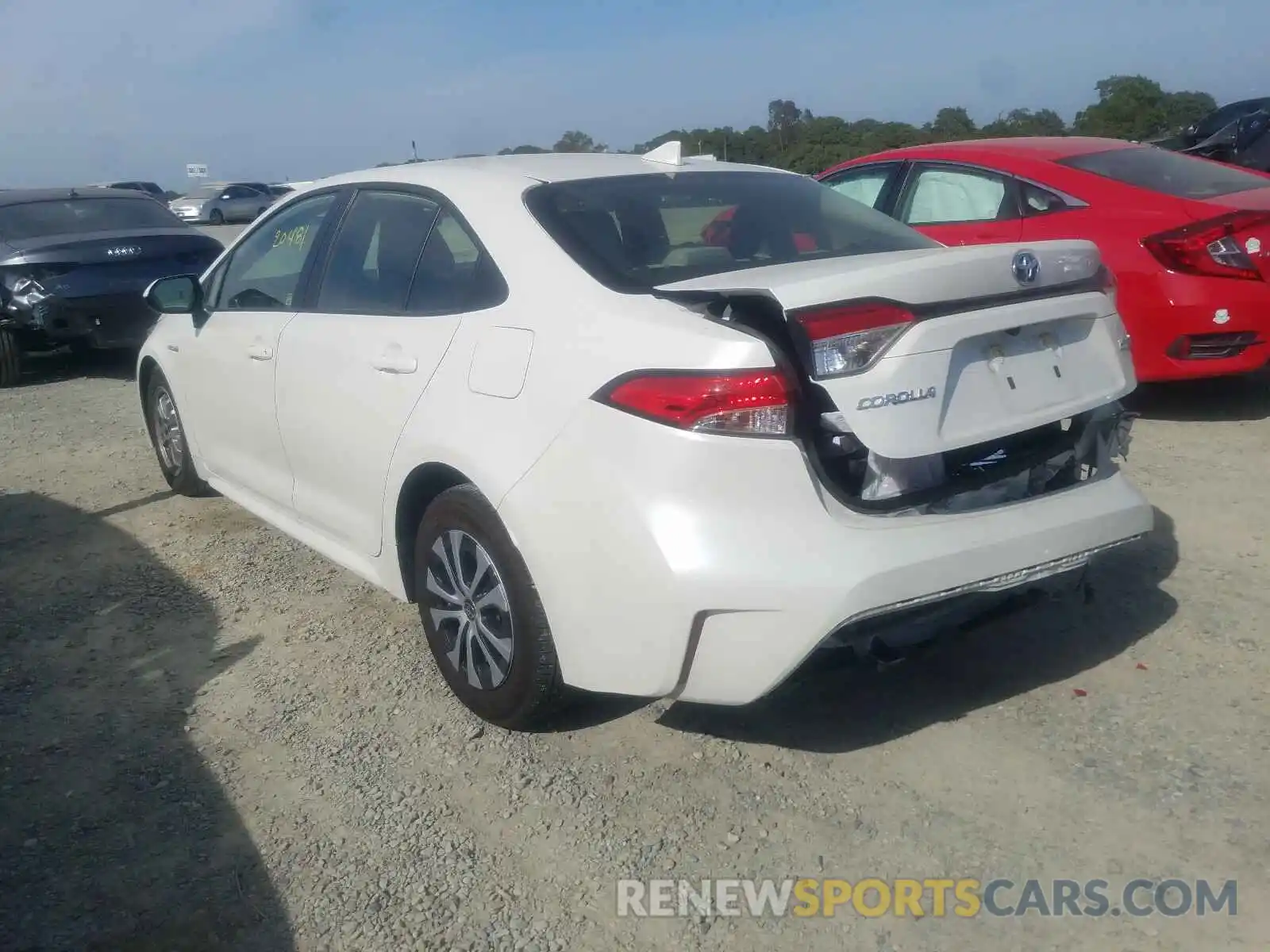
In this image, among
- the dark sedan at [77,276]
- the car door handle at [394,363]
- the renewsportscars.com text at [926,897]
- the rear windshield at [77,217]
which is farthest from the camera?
the rear windshield at [77,217]

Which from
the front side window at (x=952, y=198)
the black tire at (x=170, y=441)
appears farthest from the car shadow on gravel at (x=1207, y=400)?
the black tire at (x=170, y=441)

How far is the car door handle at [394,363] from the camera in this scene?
11.5ft

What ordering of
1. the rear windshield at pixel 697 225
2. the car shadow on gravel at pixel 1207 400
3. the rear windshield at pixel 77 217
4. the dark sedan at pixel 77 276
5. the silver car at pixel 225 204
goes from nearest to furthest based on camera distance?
the rear windshield at pixel 697 225
the car shadow on gravel at pixel 1207 400
the dark sedan at pixel 77 276
the rear windshield at pixel 77 217
the silver car at pixel 225 204

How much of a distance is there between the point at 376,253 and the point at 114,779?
6.06 feet

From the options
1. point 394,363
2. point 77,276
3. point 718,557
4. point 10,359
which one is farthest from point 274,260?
point 10,359

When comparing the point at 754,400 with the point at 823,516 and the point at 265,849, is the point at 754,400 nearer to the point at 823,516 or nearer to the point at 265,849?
the point at 823,516

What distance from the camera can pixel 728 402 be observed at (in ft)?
8.88

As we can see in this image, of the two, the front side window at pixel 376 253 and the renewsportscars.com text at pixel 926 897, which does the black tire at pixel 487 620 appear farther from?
the front side window at pixel 376 253

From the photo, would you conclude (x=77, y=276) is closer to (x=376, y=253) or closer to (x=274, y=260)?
(x=274, y=260)

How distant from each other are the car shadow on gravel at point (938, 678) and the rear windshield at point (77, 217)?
812 cm

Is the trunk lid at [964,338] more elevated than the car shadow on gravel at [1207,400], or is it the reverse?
the trunk lid at [964,338]

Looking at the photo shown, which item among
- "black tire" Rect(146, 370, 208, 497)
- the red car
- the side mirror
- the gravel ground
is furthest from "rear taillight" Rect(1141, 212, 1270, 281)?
"black tire" Rect(146, 370, 208, 497)

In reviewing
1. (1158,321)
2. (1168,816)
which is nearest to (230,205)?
(1158,321)

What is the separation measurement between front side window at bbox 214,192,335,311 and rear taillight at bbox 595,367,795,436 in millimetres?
2139
